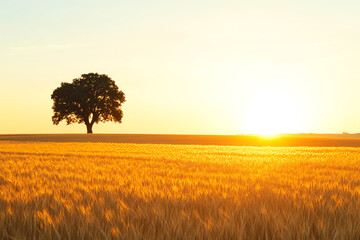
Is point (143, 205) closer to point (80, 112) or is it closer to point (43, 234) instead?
point (43, 234)

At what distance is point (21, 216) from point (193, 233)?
1.98 metres

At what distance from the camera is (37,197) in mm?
4789

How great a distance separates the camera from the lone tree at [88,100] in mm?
Answer: 59938

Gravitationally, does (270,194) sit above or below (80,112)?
below

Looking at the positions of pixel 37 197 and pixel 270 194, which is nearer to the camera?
pixel 37 197

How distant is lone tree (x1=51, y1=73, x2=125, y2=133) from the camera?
59938 mm

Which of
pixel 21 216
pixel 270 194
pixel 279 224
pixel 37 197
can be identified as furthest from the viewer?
pixel 270 194

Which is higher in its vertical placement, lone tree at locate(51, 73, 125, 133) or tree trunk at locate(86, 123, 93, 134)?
lone tree at locate(51, 73, 125, 133)

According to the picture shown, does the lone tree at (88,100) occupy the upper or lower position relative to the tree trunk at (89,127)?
upper

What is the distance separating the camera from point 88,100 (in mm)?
59344

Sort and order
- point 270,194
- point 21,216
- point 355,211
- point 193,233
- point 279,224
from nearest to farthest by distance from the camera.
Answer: point 193,233 < point 279,224 < point 21,216 < point 355,211 < point 270,194

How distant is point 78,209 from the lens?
3.88 m

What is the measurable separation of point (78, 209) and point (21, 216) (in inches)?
24.0

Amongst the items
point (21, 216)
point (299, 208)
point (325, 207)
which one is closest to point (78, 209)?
point (21, 216)
